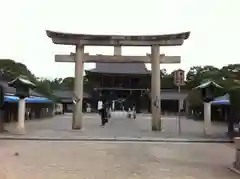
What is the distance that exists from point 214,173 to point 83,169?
2.91 m

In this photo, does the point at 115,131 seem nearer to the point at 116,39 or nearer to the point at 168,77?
the point at 116,39

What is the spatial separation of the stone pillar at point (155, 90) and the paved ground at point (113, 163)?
28.1 feet

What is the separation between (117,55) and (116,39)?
0.95m

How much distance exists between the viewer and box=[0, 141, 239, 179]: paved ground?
27.4 ft

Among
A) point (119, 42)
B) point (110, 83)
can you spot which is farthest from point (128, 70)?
point (119, 42)

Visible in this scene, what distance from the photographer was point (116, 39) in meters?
23.0

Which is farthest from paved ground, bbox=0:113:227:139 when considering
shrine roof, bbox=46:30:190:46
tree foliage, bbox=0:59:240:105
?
tree foliage, bbox=0:59:240:105

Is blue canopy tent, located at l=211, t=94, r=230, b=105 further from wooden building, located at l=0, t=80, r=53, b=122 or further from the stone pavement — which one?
wooden building, located at l=0, t=80, r=53, b=122

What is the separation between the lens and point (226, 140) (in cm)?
1731

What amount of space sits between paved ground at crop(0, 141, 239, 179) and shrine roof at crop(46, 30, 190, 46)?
32.8 ft

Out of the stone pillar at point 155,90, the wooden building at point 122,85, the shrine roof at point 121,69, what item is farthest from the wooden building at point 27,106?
the shrine roof at point 121,69

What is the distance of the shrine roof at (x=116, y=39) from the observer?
74.5 ft

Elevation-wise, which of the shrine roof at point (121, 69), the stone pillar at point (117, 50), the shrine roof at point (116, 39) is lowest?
the stone pillar at point (117, 50)

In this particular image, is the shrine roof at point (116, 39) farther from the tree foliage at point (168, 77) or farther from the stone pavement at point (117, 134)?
the tree foliage at point (168, 77)
